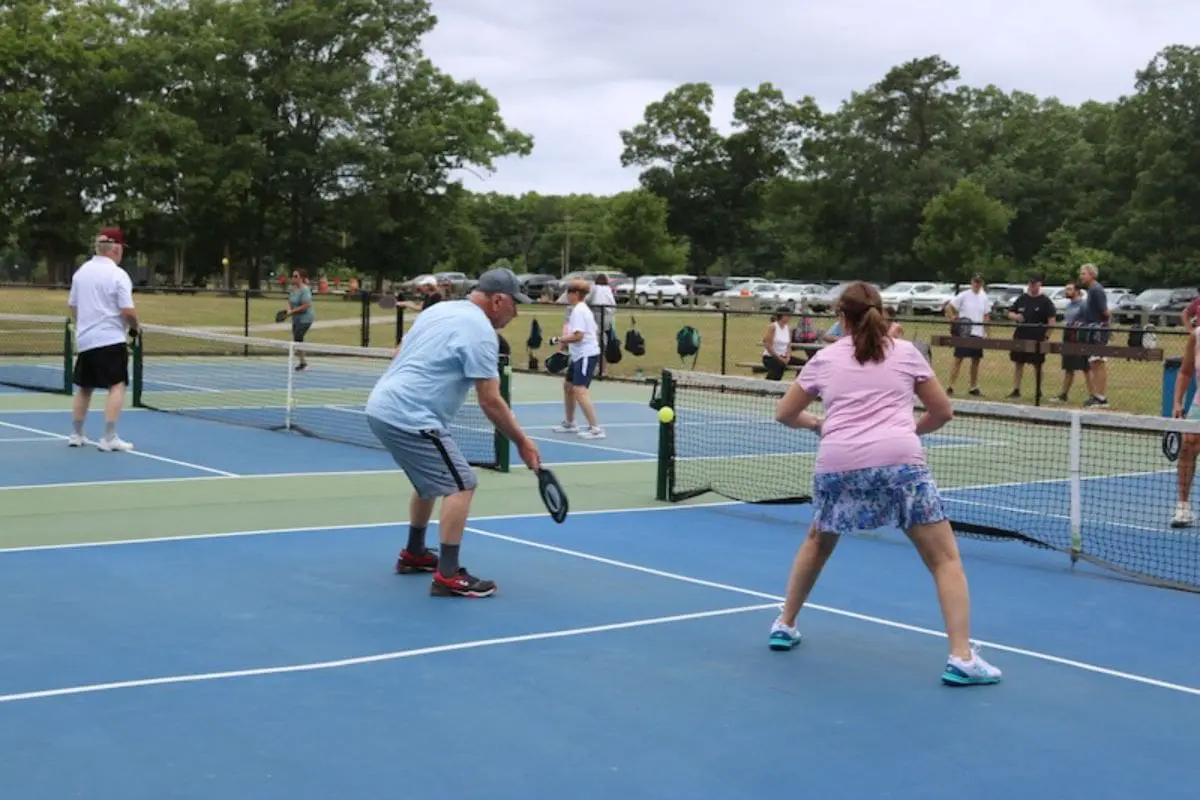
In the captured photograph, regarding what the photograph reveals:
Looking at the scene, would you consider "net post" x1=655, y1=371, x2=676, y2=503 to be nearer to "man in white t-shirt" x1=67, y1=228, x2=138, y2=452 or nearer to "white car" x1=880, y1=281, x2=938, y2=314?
"man in white t-shirt" x1=67, y1=228, x2=138, y2=452

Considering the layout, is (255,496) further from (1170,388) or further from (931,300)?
(931,300)

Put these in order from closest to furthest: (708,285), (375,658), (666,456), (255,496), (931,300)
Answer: (375,658) < (255,496) < (666,456) < (931,300) < (708,285)

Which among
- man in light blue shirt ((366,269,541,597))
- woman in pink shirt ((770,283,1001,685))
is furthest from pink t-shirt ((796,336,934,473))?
man in light blue shirt ((366,269,541,597))

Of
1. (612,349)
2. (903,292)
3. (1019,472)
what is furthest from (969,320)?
(903,292)

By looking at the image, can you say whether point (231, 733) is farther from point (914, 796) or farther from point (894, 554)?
point (894, 554)

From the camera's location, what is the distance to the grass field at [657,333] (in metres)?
24.1

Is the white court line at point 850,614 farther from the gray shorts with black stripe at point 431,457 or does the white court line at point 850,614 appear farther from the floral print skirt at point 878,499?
the gray shorts with black stripe at point 431,457

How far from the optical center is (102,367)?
13.1 m

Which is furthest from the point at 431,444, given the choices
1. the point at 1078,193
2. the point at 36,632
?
the point at 1078,193

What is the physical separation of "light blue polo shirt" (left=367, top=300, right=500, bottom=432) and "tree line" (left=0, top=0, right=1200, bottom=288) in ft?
204

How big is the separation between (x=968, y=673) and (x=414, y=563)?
3.33 metres

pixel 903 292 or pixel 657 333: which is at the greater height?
pixel 903 292

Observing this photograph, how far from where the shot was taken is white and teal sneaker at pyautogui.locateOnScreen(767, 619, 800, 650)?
261 inches

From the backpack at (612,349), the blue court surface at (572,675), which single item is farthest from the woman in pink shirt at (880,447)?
the backpack at (612,349)
